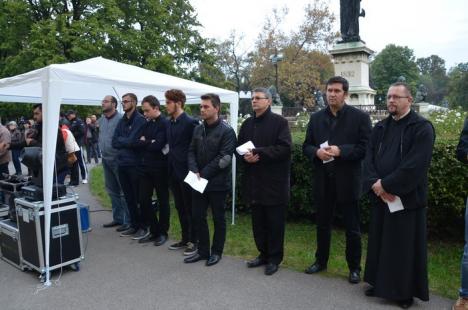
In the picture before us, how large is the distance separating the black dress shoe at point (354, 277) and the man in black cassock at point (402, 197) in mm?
454

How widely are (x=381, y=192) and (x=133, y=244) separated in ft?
11.9

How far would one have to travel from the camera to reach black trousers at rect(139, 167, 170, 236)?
5375 mm

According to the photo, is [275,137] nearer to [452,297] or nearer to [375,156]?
[375,156]

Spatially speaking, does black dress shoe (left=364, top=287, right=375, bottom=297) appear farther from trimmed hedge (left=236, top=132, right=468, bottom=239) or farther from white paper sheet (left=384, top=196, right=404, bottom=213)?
trimmed hedge (left=236, top=132, right=468, bottom=239)

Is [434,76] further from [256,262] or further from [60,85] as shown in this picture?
[60,85]

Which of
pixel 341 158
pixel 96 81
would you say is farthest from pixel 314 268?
pixel 96 81

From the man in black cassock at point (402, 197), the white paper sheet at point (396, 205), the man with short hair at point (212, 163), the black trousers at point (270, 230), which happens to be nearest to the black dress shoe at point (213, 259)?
the man with short hair at point (212, 163)

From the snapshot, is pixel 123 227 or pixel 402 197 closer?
pixel 402 197

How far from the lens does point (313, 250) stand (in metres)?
5.14

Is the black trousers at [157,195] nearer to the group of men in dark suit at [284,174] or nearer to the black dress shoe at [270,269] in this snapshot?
the group of men in dark suit at [284,174]

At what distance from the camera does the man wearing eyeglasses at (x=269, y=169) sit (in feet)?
13.8

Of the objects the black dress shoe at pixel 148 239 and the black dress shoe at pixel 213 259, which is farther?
the black dress shoe at pixel 148 239

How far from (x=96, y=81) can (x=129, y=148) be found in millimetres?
1093

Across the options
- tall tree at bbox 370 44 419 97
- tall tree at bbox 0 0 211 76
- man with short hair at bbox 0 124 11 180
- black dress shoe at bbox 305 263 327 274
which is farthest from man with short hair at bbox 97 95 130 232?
tall tree at bbox 370 44 419 97
